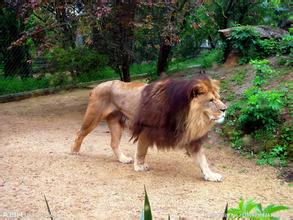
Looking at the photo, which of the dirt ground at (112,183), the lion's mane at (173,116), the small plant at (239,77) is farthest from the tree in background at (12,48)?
the lion's mane at (173,116)

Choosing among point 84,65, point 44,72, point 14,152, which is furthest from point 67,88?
point 14,152

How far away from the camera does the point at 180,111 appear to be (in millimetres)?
4918

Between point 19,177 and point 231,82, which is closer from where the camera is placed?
point 19,177

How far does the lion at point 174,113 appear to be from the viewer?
4.86 m

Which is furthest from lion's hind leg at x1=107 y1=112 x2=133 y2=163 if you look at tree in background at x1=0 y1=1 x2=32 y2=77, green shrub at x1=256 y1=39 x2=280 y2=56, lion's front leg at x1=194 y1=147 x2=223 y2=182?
tree in background at x1=0 y1=1 x2=32 y2=77

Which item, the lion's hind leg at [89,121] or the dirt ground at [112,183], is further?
the lion's hind leg at [89,121]

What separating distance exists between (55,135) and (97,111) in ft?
6.69

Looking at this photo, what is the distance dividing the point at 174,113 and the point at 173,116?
0.04 metres

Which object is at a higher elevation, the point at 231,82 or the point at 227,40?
the point at 227,40

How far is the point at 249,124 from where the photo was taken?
6672 mm

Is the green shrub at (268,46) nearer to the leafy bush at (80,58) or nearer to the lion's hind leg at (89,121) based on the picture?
the leafy bush at (80,58)

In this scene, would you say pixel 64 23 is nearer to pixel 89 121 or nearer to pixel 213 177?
pixel 89 121

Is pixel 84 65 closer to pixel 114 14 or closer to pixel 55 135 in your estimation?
pixel 114 14

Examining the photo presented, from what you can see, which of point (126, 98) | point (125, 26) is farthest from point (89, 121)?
point (125, 26)
